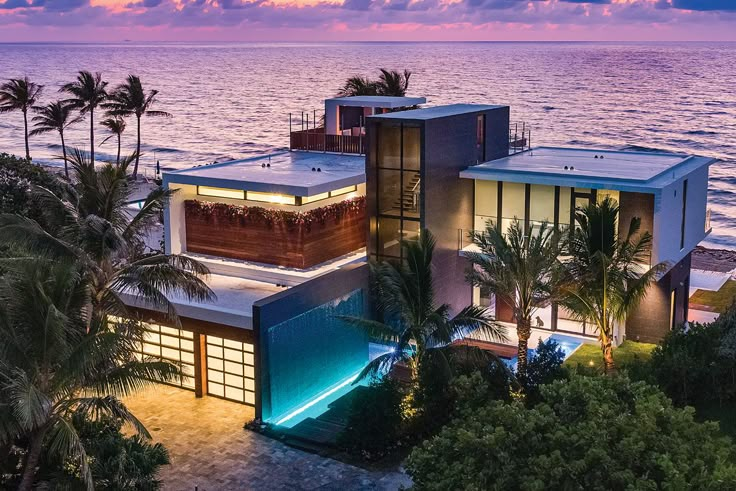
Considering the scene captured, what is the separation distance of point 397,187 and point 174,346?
8.00 m

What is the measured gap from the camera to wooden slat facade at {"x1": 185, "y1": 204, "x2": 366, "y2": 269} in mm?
26156

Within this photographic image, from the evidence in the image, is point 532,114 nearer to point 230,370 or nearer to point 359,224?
point 359,224

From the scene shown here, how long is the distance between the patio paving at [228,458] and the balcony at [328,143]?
1262 centimetres

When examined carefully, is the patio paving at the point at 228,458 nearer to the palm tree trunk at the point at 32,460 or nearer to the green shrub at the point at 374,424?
the green shrub at the point at 374,424

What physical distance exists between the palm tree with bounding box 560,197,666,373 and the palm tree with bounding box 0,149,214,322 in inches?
378

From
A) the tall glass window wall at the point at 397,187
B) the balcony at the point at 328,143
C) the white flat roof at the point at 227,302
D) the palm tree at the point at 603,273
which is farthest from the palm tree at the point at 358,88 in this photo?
the palm tree at the point at 603,273

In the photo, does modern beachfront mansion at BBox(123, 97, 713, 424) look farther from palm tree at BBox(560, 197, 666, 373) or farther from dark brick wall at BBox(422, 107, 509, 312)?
palm tree at BBox(560, 197, 666, 373)

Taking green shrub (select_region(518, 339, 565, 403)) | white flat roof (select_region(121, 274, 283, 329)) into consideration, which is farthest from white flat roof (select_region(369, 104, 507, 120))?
green shrub (select_region(518, 339, 565, 403))

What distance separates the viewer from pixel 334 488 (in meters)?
19.1

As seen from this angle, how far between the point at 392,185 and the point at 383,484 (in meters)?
10.3

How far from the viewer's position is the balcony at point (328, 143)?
33.0 metres

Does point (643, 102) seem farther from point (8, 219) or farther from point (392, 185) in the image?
point (8, 219)

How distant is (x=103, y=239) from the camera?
63.8 ft

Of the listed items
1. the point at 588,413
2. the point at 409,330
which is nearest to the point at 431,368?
the point at 409,330
